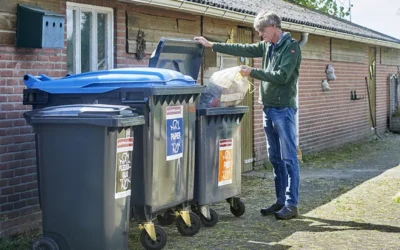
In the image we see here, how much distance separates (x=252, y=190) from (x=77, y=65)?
3.22 metres

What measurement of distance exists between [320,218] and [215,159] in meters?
1.48

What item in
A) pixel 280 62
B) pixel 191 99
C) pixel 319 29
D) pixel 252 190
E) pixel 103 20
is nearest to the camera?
pixel 191 99

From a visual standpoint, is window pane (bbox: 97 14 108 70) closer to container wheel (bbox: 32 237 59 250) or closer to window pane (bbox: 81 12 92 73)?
window pane (bbox: 81 12 92 73)

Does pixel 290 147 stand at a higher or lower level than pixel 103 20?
lower

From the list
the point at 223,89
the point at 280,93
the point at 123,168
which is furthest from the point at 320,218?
the point at 123,168

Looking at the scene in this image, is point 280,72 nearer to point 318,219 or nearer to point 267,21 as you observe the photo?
point 267,21

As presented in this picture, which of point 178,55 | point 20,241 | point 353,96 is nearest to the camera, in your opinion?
point 20,241

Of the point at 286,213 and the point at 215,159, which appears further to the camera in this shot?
the point at 286,213

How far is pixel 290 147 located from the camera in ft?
25.6

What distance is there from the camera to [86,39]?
8391 millimetres

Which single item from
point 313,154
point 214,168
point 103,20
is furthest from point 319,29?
point 214,168

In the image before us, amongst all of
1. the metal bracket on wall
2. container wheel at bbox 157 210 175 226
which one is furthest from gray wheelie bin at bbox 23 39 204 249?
the metal bracket on wall

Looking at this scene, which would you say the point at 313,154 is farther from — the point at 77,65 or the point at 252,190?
the point at 77,65

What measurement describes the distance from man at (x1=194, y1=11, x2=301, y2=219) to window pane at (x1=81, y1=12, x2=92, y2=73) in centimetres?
136
